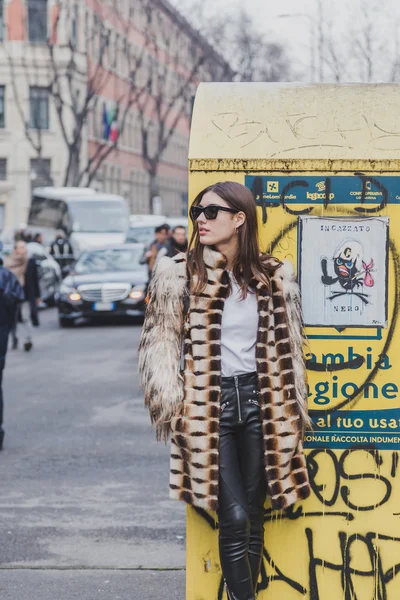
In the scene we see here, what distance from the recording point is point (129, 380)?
1491cm

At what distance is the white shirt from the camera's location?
14.6 feet

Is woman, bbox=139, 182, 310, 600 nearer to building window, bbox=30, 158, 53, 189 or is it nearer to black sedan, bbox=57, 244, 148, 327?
black sedan, bbox=57, 244, 148, 327

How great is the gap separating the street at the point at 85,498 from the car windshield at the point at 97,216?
2684 cm

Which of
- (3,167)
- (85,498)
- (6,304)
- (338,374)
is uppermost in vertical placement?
(3,167)

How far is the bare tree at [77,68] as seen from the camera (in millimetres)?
48438

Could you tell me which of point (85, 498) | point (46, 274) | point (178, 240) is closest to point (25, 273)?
point (178, 240)

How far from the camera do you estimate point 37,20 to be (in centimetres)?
5897

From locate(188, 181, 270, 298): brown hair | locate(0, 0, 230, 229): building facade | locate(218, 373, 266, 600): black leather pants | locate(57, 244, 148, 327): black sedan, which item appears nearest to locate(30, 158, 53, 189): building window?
locate(0, 0, 230, 229): building facade

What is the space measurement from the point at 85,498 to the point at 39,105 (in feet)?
A: 175

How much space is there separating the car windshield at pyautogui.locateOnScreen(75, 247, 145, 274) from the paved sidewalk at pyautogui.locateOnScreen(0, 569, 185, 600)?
17.9m

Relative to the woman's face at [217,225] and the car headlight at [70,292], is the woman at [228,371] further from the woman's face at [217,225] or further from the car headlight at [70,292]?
the car headlight at [70,292]

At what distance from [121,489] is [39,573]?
7.19ft

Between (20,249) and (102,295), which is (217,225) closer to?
(20,249)

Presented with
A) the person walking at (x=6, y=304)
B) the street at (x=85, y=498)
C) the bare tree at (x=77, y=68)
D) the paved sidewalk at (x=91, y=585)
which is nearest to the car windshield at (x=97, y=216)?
the bare tree at (x=77, y=68)
